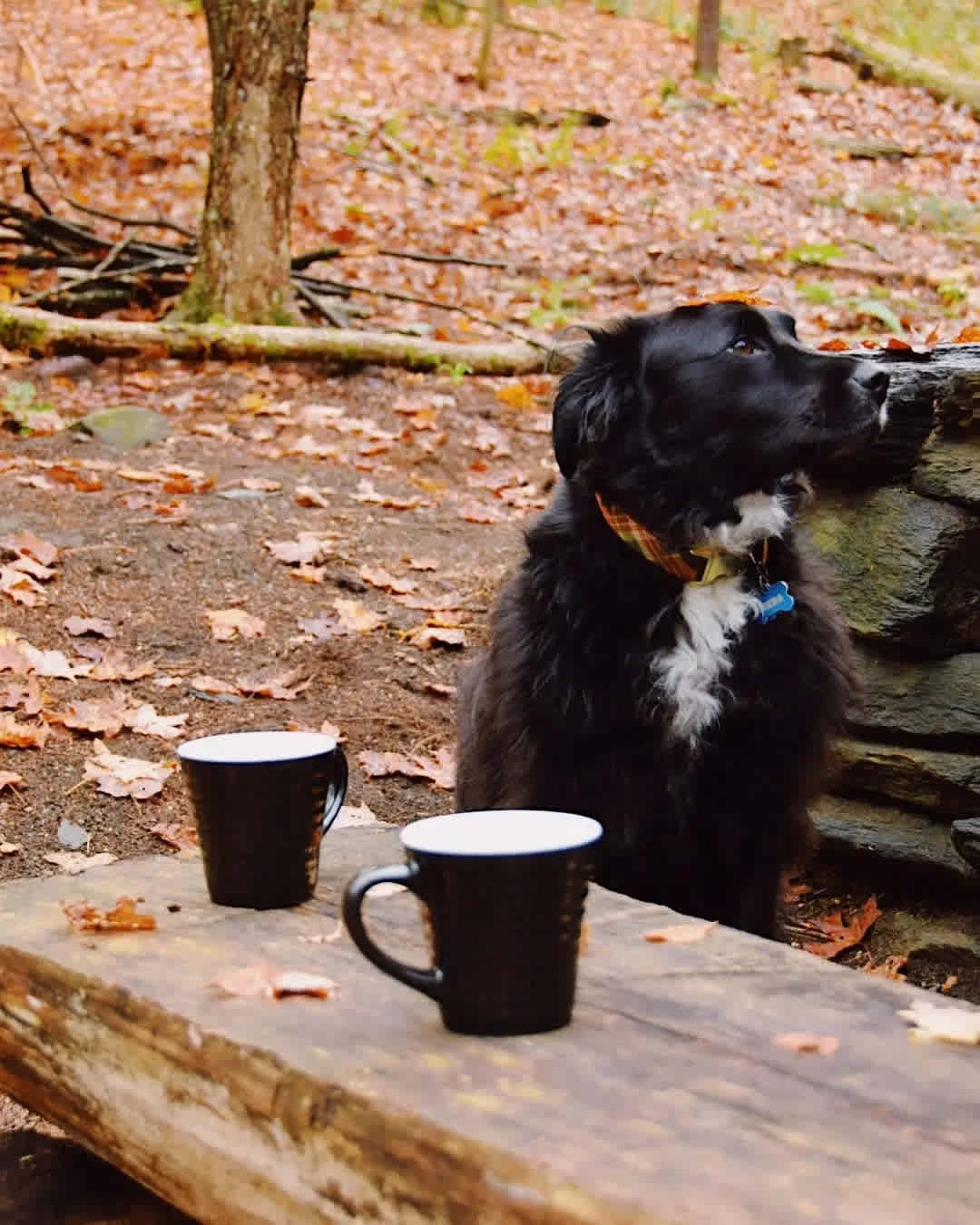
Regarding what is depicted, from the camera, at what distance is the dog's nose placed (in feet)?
10.8

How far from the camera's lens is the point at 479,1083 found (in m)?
1.50

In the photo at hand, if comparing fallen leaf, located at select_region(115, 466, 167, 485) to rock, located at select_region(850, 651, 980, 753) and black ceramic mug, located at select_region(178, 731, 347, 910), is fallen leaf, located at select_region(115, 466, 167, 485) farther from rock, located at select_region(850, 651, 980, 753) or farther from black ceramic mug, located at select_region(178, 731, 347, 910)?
black ceramic mug, located at select_region(178, 731, 347, 910)

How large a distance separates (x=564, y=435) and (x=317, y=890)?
144 centimetres

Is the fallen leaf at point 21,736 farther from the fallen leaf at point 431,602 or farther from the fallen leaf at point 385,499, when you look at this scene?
the fallen leaf at point 385,499

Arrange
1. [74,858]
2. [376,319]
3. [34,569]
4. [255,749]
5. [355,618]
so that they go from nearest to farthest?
[255,749] → [74,858] → [34,569] → [355,618] → [376,319]

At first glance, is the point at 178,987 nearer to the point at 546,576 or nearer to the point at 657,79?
the point at 546,576

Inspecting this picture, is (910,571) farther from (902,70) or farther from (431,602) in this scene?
(902,70)

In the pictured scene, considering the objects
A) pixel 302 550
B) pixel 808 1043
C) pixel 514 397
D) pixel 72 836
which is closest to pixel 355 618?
pixel 302 550

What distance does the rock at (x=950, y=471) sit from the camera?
13.2ft

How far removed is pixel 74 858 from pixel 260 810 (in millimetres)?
2072

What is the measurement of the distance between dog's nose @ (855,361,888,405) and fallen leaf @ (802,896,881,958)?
164 cm

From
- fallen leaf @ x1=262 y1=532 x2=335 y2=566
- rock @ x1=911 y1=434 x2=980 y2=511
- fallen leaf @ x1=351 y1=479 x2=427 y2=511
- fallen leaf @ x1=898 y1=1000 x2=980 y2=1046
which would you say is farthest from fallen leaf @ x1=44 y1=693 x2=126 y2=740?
fallen leaf @ x1=898 y1=1000 x2=980 y2=1046

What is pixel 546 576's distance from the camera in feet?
11.0

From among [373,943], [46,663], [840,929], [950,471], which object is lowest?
[840,929]
